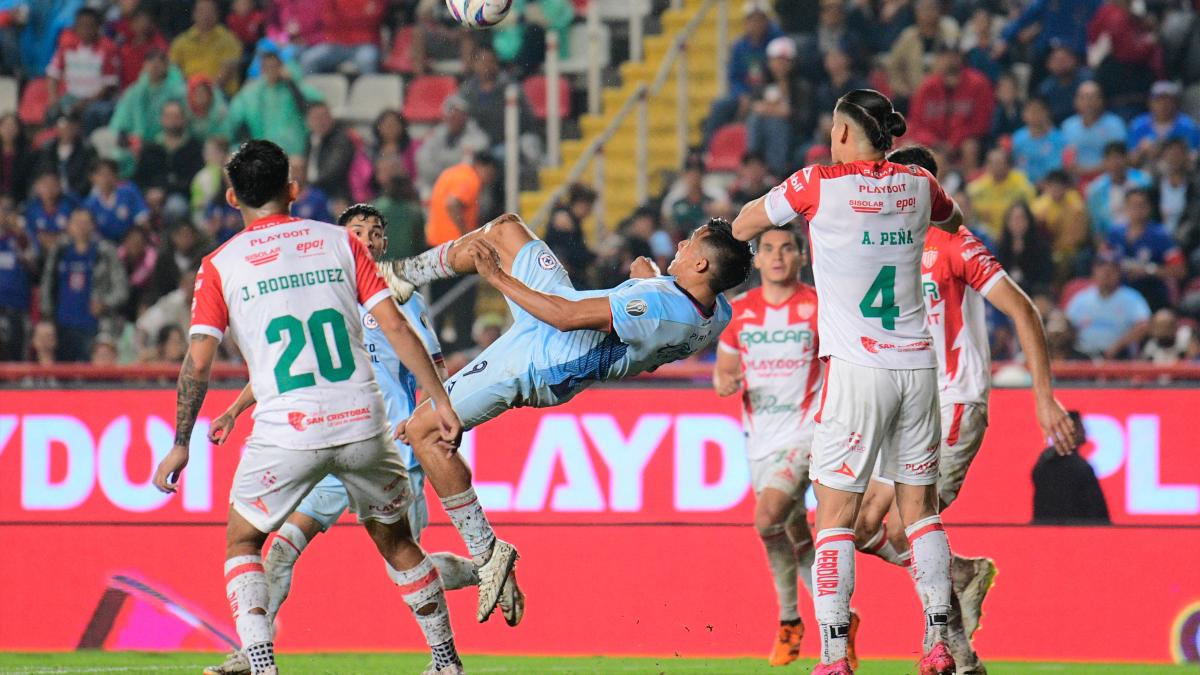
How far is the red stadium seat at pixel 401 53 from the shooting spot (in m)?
18.5

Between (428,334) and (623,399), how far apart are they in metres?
2.57

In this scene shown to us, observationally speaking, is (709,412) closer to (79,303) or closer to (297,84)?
(79,303)

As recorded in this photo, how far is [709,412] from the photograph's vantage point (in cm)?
1125

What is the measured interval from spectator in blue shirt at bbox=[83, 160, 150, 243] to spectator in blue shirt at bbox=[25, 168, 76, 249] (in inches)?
8.7

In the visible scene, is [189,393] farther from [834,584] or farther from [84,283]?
[84,283]

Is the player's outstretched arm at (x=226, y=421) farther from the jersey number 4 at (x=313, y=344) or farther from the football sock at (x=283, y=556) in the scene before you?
the jersey number 4 at (x=313, y=344)

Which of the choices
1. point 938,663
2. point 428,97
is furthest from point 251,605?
point 428,97

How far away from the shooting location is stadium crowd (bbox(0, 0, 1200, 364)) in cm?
1448

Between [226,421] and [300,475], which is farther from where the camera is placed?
[226,421]

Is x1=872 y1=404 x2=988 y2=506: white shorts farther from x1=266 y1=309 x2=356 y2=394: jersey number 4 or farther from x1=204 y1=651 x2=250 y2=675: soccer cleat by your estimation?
x1=204 y1=651 x2=250 y2=675: soccer cleat

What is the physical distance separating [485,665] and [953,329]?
355 centimetres

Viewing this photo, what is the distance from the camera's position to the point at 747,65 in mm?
16875

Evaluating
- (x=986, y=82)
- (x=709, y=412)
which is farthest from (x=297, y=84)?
(x=709, y=412)

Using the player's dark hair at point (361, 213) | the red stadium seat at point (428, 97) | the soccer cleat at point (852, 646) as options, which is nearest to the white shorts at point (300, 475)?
the player's dark hair at point (361, 213)
